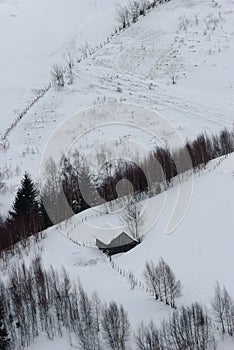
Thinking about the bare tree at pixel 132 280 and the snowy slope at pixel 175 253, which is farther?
the bare tree at pixel 132 280

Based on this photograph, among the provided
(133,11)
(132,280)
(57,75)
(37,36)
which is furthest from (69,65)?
(132,280)

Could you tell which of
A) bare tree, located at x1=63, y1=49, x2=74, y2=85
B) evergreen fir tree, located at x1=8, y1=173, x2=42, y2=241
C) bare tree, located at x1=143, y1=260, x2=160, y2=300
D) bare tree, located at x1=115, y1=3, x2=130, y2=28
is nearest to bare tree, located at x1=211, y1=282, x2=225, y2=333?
bare tree, located at x1=143, y1=260, x2=160, y2=300

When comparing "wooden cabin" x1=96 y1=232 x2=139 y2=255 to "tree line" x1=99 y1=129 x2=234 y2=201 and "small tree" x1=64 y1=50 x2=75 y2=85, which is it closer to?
"tree line" x1=99 y1=129 x2=234 y2=201

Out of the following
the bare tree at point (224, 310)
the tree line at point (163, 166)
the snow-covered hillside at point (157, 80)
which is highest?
the snow-covered hillside at point (157, 80)

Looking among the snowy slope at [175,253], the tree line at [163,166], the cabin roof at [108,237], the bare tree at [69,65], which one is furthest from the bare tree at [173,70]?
the cabin roof at [108,237]

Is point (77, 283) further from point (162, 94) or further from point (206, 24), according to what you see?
point (206, 24)

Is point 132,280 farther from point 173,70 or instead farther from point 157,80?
point 173,70

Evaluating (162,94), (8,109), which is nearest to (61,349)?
(162,94)

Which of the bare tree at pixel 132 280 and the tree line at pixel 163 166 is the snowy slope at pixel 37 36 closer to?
the tree line at pixel 163 166
